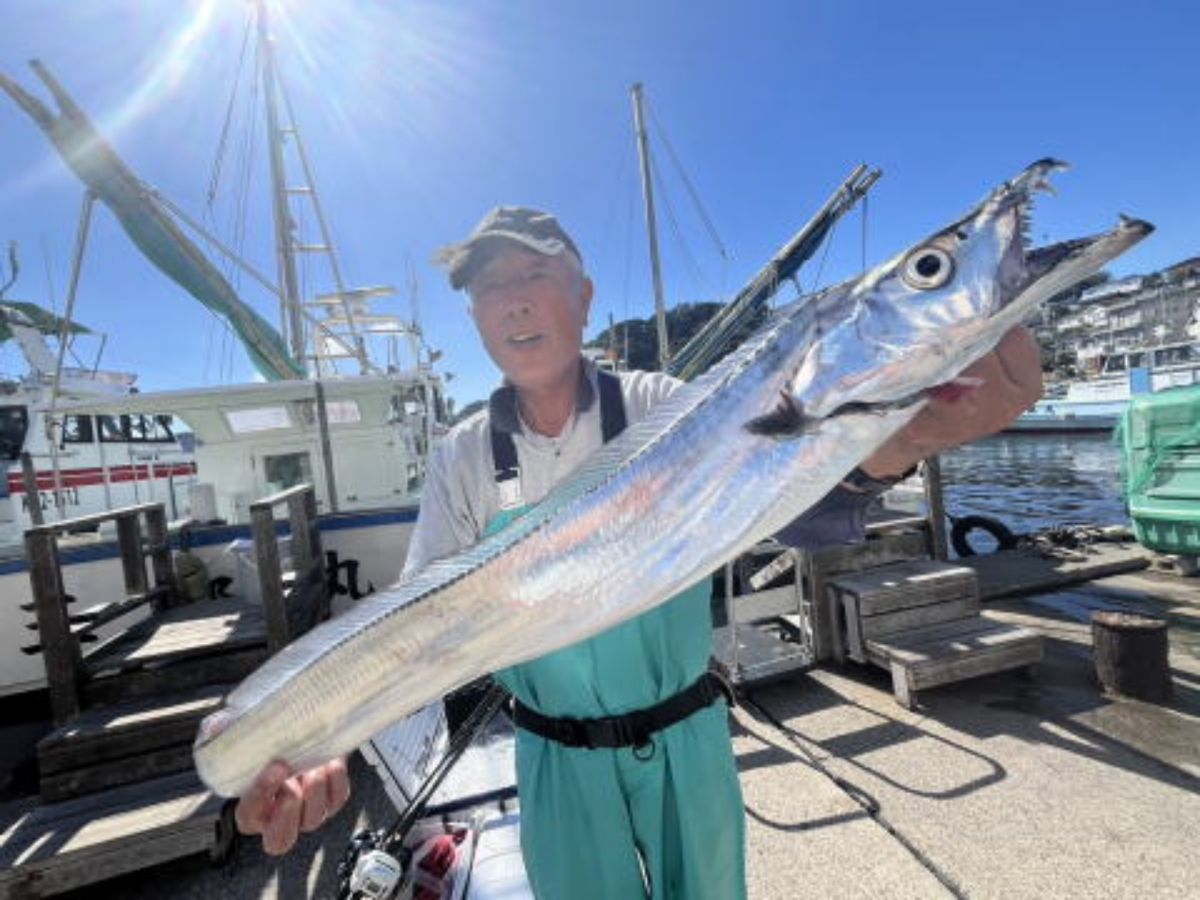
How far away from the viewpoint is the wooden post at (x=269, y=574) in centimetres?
487

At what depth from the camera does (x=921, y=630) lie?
5602 millimetres

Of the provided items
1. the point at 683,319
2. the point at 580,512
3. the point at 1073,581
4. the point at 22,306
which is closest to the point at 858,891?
the point at 580,512

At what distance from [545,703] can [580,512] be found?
856 millimetres

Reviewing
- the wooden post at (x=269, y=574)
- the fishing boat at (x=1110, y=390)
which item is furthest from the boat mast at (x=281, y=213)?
the fishing boat at (x=1110, y=390)

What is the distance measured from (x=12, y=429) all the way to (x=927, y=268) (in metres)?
21.6

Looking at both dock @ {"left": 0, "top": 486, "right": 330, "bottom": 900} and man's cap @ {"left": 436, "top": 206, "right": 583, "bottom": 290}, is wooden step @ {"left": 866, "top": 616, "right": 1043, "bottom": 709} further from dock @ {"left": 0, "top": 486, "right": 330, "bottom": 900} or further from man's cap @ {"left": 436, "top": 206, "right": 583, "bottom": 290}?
dock @ {"left": 0, "top": 486, "right": 330, "bottom": 900}

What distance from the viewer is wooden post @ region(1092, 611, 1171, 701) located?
484 centimetres

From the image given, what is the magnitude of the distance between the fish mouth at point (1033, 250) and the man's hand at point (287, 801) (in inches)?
76.1

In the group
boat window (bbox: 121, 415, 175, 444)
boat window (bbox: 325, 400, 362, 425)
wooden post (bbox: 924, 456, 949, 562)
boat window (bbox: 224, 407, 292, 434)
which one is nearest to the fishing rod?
wooden post (bbox: 924, 456, 949, 562)

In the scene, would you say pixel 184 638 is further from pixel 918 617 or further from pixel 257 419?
pixel 918 617

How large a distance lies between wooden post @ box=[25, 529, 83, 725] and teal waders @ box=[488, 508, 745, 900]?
14.2 feet

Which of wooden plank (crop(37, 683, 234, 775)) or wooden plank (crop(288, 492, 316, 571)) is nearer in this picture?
wooden plank (crop(37, 683, 234, 775))

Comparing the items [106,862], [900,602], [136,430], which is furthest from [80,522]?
[136,430]

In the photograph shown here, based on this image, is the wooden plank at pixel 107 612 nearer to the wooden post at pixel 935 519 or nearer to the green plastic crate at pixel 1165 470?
the wooden post at pixel 935 519
